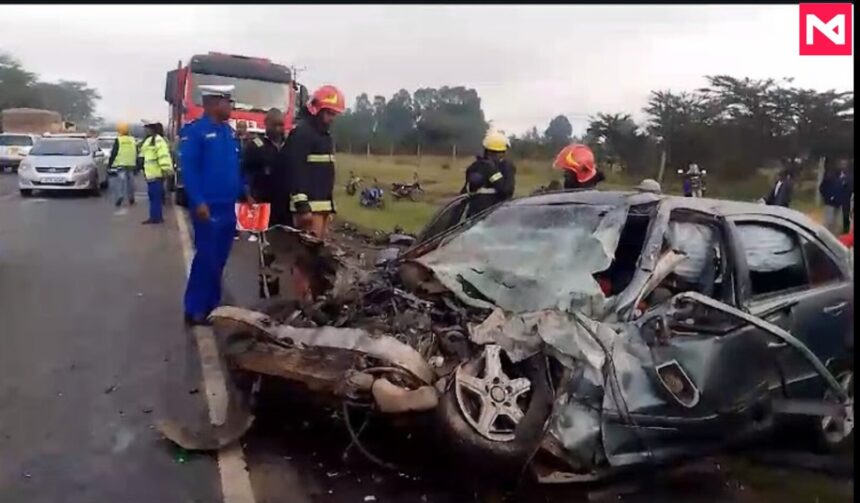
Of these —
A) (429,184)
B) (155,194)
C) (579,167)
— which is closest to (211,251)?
(579,167)

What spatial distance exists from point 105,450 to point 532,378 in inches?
84.6

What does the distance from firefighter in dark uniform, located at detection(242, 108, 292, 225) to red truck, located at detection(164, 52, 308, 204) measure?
872 centimetres

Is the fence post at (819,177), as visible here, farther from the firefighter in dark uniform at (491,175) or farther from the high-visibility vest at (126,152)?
the high-visibility vest at (126,152)

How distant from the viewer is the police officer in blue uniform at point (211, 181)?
271 inches

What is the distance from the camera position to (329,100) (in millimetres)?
6918

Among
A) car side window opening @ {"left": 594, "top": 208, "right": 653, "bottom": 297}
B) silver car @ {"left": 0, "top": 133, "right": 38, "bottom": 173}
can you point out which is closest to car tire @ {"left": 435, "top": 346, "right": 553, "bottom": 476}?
car side window opening @ {"left": 594, "top": 208, "right": 653, "bottom": 297}

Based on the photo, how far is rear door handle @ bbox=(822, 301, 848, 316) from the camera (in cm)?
502

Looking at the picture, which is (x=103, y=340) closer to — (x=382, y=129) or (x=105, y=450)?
(x=105, y=450)

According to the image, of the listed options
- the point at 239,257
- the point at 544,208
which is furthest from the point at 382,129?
the point at 544,208

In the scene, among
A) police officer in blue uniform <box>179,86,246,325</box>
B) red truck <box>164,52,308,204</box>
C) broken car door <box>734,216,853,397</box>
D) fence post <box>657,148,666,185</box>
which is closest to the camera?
broken car door <box>734,216,853,397</box>

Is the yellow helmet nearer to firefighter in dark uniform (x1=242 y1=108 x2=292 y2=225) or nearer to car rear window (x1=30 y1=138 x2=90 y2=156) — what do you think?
firefighter in dark uniform (x1=242 y1=108 x2=292 y2=225)

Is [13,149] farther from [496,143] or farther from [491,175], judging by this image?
[491,175]

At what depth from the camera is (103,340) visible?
6762 millimetres

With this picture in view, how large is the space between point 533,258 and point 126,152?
13457 millimetres
